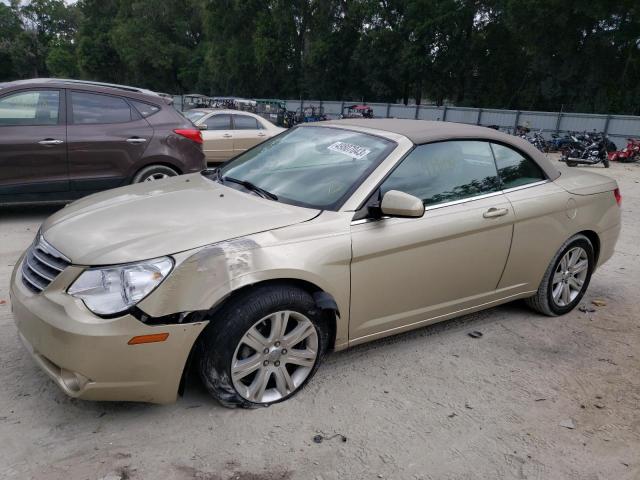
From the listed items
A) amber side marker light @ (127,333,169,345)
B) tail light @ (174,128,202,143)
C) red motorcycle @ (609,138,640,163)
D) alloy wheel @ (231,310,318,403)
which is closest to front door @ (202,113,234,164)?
tail light @ (174,128,202,143)

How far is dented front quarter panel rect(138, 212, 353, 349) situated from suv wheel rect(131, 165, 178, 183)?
13.9ft

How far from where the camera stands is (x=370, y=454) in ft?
8.48

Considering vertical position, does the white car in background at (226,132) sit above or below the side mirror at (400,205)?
below

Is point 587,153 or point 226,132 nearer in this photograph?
point 226,132

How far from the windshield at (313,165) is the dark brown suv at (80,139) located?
9.69 ft

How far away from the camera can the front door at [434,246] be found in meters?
3.10

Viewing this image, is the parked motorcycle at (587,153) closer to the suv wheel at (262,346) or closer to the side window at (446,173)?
the side window at (446,173)

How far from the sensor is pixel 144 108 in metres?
6.70

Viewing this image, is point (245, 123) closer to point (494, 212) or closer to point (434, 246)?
point (494, 212)

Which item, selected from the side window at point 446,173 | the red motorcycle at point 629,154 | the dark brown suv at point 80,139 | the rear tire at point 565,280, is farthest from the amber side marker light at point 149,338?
the red motorcycle at point 629,154

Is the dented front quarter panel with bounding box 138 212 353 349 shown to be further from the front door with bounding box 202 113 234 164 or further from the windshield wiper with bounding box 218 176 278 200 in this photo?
the front door with bounding box 202 113 234 164

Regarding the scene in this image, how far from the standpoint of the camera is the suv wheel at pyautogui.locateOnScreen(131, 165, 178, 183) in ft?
21.7

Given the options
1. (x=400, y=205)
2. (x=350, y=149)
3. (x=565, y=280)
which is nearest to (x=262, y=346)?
(x=400, y=205)

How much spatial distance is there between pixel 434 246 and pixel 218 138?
883cm
